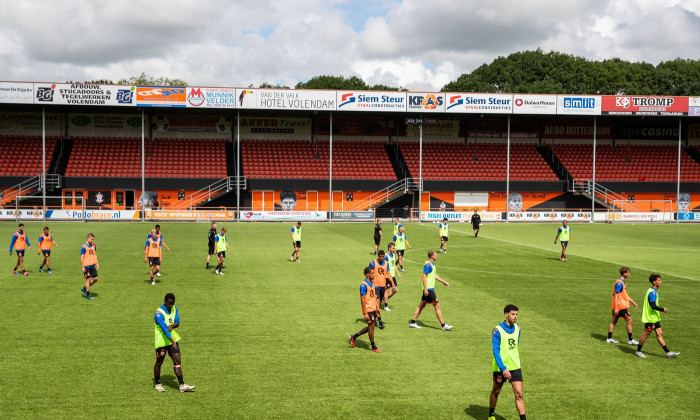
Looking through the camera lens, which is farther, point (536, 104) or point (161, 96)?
point (536, 104)

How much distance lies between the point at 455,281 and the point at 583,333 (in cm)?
742

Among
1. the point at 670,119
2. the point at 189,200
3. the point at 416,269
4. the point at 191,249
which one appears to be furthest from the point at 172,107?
the point at 670,119

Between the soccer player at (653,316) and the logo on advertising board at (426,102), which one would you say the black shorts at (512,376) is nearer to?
the soccer player at (653,316)

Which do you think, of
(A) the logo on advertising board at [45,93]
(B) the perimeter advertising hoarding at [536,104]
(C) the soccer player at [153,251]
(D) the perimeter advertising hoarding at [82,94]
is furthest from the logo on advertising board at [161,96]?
(C) the soccer player at [153,251]

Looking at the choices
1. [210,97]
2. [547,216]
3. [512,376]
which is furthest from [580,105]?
[512,376]

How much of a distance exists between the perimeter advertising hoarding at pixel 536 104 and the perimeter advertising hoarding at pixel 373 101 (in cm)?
1102

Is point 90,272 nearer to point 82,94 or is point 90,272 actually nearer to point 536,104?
point 82,94

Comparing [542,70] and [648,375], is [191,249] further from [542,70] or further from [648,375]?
[542,70]

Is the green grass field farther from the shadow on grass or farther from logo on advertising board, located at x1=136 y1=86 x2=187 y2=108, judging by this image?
logo on advertising board, located at x1=136 y1=86 x2=187 y2=108

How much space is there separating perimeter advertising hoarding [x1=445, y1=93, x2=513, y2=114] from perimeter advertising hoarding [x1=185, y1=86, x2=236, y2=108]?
20.0 m

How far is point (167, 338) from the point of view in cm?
1018

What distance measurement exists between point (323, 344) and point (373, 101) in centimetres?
4267

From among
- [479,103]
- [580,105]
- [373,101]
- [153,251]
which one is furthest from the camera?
[580,105]

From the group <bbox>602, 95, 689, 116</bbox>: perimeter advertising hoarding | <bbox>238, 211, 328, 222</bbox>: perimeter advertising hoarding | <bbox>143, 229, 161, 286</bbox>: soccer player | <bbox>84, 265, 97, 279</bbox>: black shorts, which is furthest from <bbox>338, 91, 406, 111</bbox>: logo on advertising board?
<bbox>84, 265, 97, 279</bbox>: black shorts
